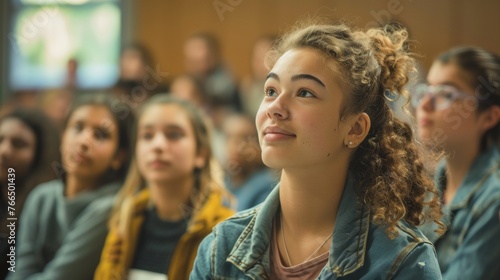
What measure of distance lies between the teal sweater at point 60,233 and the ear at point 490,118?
126 centimetres

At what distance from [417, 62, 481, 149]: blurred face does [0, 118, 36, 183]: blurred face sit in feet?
A: 4.44

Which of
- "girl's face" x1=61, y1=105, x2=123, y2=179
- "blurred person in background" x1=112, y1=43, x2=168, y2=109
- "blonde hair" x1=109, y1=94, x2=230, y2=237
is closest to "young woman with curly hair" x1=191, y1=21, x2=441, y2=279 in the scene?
"blonde hair" x1=109, y1=94, x2=230, y2=237

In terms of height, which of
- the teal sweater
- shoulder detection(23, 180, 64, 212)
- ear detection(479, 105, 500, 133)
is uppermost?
ear detection(479, 105, 500, 133)

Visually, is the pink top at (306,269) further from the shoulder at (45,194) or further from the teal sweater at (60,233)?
the shoulder at (45,194)

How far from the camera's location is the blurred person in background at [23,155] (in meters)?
2.32

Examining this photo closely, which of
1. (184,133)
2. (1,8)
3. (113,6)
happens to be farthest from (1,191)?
(113,6)

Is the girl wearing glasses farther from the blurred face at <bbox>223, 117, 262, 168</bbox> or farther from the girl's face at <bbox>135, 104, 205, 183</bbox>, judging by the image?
the blurred face at <bbox>223, 117, 262, 168</bbox>

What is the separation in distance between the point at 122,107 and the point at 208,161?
0.53 m

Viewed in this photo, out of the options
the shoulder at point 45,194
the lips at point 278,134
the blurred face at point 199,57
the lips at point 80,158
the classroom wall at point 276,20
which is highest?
the classroom wall at point 276,20

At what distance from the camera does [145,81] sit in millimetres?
3855

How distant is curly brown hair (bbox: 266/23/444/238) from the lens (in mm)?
1502

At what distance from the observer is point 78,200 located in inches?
93.7

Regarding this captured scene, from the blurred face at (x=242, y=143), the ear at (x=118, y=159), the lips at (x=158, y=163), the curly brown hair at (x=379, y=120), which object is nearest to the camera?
the curly brown hair at (x=379, y=120)

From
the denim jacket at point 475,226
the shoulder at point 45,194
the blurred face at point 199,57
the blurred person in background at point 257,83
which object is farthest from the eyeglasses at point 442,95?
the blurred face at point 199,57
